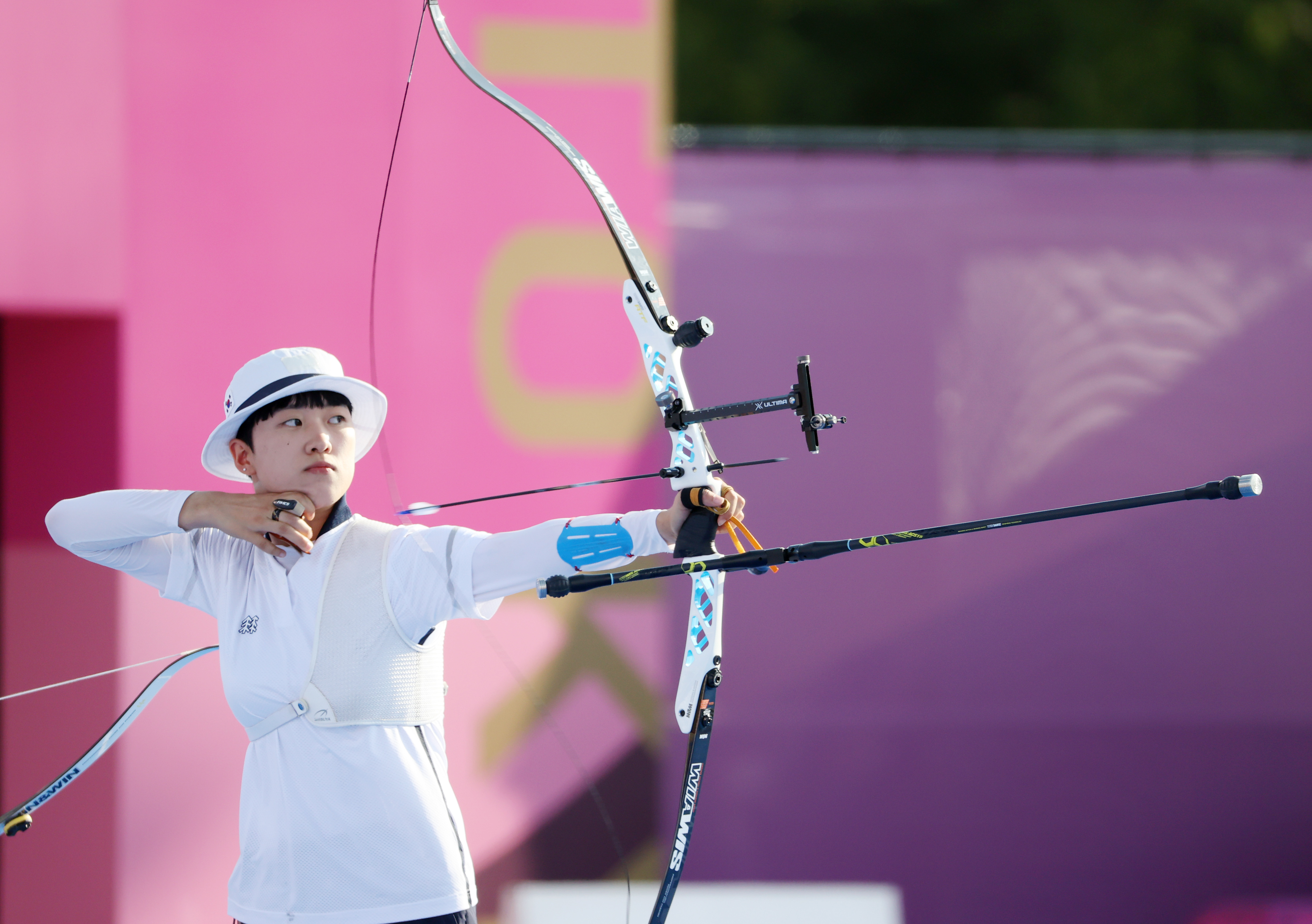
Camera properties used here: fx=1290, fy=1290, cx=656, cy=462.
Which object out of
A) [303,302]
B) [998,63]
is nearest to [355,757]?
[303,302]

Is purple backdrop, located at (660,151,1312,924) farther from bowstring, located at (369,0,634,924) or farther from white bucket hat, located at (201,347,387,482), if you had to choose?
white bucket hat, located at (201,347,387,482)

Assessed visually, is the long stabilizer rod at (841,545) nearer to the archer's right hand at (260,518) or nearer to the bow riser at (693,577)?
the bow riser at (693,577)

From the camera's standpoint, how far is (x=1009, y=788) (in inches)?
125

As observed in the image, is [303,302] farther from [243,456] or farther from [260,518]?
[260,518]

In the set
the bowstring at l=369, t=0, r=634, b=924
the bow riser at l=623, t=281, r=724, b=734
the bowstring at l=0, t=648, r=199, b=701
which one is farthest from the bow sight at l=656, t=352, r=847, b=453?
the bowstring at l=0, t=648, r=199, b=701

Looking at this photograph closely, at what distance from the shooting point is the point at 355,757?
1477 millimetres

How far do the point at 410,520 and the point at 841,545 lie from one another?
134 cm

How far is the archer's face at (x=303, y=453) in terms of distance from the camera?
1.56m

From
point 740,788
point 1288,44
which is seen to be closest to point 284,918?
point 740,788

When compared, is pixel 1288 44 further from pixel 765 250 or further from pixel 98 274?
pixel 98 274

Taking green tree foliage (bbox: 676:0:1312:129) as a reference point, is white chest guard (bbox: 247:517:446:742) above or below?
below

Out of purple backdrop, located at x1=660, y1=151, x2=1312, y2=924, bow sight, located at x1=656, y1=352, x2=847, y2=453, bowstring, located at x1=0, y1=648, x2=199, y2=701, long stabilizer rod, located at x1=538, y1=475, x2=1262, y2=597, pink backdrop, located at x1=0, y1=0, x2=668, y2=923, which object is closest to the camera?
long stabilizer rod, located at x1=538, y1=475, x2=1262, y2=597

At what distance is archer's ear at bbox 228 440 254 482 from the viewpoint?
63.6 inches

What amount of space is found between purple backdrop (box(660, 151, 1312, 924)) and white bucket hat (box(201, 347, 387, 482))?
163 cm
